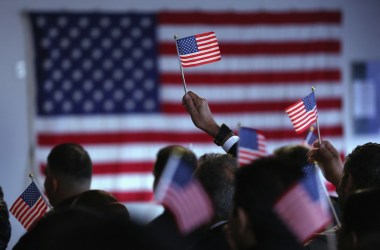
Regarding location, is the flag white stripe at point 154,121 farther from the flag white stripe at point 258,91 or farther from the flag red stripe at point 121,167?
the flag red stripe at point 121,167

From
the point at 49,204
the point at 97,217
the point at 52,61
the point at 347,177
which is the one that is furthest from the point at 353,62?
the point at 97,217

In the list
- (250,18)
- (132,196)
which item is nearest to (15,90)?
(132,196)

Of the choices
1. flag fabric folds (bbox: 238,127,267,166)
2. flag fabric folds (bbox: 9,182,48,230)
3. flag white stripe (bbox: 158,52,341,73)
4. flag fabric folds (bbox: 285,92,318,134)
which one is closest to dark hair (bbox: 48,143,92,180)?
flag fabric folds (bbox: 9,182,48,230)

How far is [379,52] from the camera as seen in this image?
8773mm

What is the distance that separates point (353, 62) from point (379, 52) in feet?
1.05

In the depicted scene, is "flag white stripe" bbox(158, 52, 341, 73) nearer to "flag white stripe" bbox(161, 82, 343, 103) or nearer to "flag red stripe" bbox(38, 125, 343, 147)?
"flag white stripe" bbox(161, 82, 343, 103)

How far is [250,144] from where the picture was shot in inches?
112

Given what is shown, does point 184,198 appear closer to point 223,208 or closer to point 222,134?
point 223,208

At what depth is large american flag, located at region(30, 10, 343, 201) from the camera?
26.0ft

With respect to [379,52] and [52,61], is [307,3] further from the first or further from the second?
[52,61]

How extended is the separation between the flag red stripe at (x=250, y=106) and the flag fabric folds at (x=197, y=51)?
410 cm

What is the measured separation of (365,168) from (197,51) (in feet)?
4.37

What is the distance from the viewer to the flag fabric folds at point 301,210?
188 cm

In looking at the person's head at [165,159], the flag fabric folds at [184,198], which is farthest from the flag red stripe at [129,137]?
the flag fabric folds at [184,198]
